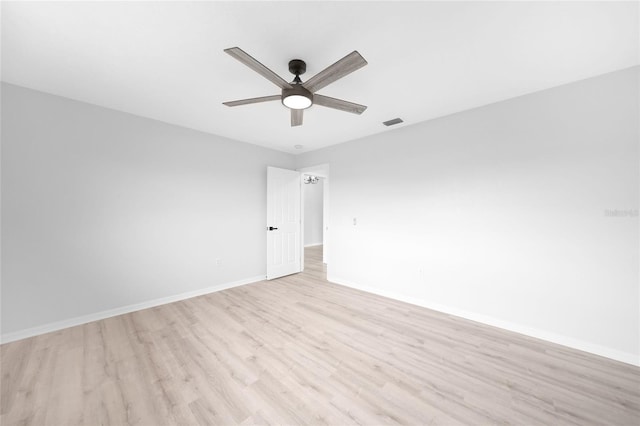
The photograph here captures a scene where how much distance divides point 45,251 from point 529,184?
5383 mm

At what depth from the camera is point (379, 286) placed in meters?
3.66

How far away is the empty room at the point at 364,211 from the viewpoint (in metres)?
1.53

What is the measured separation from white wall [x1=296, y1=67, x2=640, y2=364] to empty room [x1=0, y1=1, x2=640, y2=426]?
2cm

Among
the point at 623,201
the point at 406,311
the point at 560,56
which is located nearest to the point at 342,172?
the point at 406,311

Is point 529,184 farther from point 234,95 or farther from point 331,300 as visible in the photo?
point 234,95

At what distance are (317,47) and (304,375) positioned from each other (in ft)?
8.62

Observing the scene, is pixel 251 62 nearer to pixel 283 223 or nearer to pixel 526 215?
pixel 526 215

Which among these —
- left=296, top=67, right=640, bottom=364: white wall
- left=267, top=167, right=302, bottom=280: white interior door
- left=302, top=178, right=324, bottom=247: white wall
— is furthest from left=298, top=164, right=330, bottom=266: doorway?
left=296, top=67, right=640, bottom=364: white wall

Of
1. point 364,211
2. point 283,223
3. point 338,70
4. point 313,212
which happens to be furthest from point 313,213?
point 338,70

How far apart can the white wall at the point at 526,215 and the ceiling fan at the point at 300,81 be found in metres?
1.73

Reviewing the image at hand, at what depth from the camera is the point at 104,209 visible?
2.80 metres

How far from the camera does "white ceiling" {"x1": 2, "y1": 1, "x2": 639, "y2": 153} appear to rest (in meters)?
1.45

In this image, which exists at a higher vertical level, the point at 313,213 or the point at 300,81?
the point at 300,81

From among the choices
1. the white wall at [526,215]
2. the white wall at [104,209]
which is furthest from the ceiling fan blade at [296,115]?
the white wall at [104,209]
